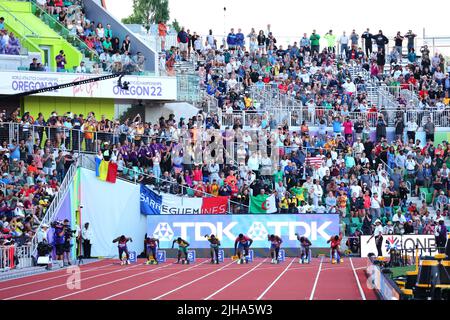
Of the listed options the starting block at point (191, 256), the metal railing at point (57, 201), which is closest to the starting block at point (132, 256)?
the starting block at point (191, 256)

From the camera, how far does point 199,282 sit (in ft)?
100

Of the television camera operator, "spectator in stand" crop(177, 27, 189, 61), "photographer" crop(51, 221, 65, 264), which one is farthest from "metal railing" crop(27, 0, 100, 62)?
"photographer" crop(51, 221, 65, 264)

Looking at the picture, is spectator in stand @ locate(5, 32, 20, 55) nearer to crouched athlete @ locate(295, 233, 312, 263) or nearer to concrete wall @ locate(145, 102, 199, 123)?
concrete wall @ locate(145, 102, 199, 123)

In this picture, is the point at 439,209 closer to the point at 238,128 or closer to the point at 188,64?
the point at 238,128

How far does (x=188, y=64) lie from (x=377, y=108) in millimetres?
8202

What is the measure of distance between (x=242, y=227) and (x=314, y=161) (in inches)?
171

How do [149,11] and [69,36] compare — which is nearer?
[69,36]

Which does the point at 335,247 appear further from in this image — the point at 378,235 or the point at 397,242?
the point at 397,242

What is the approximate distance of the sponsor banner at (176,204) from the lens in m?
41.2

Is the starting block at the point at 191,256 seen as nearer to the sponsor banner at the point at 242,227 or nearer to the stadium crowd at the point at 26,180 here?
the sponsor banner at the point at 242,227

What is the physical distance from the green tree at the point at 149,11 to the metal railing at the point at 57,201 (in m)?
61.9

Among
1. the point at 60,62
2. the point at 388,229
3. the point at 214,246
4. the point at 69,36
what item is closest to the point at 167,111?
the point at 69,36

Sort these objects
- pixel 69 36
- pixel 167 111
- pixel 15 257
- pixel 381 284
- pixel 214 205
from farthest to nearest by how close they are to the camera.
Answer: pixel 167 111 → pixel 69 36 → pixel 214 205 → pixel 15 257 → pixel 381 284
